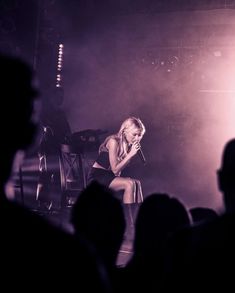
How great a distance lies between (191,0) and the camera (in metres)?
8.53

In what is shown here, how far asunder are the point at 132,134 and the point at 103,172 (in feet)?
2.43

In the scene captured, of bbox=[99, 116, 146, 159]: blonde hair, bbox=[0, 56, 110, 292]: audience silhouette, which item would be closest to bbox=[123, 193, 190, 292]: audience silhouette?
bbox=[0, 56, 110, 292]: audience silhouette

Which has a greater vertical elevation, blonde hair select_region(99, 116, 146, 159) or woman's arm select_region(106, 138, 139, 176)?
blonde hair select_region(99, 116, 146, 159)

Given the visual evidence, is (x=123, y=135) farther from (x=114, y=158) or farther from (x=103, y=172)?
(x=103, y=172)

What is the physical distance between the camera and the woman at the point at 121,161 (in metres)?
6.21

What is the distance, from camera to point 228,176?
1.20 m

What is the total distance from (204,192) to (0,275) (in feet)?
29.2

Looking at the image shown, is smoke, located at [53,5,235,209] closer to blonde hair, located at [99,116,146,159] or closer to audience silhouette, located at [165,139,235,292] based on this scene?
blonde hair, located at [99,116,146,159]

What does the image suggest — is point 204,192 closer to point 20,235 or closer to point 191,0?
point 191,0

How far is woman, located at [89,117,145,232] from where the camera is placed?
20.4 feet

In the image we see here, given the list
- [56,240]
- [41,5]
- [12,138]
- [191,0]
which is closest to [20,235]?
[56,240]

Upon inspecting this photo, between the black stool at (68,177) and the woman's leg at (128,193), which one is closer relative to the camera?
the woman's leg at (128,193)

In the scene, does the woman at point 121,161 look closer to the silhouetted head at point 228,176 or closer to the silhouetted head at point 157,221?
the silhouetted head at point 157,221

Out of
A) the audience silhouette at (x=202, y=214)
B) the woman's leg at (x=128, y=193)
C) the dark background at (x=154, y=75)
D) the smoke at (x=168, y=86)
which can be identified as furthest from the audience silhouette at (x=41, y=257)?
the smoke at (x=168, y=86)
